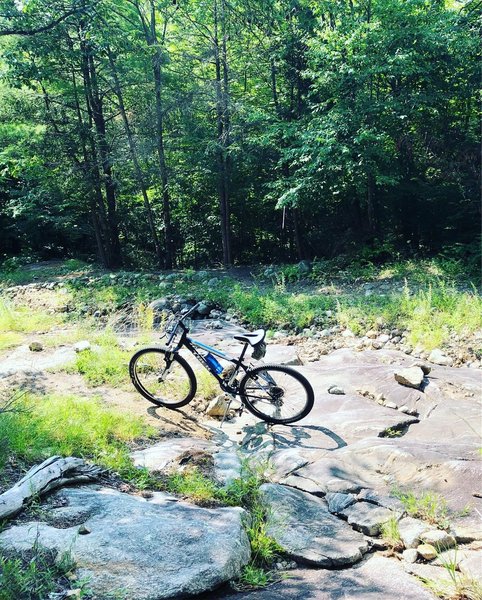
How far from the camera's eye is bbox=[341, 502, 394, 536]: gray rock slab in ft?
9.13

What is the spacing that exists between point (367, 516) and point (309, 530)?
1.25 feet

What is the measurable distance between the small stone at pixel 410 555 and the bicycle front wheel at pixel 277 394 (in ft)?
6.66

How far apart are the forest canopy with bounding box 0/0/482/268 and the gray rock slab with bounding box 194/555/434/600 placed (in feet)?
28.7

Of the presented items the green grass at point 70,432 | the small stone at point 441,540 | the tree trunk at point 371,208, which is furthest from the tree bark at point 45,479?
the tree trunk at point 371,208

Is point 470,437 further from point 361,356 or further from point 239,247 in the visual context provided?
point 239,247

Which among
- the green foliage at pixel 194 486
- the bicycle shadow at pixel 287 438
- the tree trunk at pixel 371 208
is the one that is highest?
the tree trunk at pixel 371 208

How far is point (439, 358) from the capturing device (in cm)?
585

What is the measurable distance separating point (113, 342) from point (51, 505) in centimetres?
406

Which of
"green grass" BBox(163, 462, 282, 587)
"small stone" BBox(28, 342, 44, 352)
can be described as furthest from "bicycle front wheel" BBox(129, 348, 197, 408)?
"small stone" BBox(28, 342, 44, 352)

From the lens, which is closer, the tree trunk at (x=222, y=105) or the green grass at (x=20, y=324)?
the green grass at (x=20, y=324)

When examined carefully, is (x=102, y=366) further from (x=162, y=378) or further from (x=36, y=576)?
(x=36, y=576)

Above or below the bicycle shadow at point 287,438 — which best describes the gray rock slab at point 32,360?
above

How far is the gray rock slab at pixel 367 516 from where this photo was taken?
278 cm

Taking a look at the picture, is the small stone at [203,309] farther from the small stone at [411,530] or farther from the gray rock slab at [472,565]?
the gray rock slab at [472,565]
